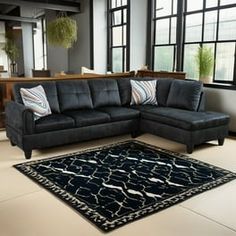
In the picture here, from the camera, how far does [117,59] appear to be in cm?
722

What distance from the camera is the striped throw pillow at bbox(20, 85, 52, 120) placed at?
3825 millimetres

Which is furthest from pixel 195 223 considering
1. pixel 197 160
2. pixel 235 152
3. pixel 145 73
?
pixel 145 73

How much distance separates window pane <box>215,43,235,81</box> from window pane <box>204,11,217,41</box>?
24 centimetres

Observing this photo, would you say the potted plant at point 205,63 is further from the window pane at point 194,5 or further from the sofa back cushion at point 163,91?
the window pane at point 194,5

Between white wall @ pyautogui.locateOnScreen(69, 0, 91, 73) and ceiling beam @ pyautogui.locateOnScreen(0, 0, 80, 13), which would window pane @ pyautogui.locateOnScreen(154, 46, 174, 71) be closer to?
white wall @ pyautogui.locateOnScreen(69, 0, 91, 73)

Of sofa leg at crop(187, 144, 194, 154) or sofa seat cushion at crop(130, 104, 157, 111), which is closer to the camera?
sofa leg at crop(187, 144, 194, 154)

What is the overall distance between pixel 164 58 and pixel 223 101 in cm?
186

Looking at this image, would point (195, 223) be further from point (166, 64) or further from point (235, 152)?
point (166, 64)

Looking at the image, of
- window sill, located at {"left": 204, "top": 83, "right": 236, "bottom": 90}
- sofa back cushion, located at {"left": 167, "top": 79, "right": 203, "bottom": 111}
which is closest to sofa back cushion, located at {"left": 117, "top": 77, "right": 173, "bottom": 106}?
sofa back cushion, located at {"left": 167, "top": 79, "right": 203, "bottom": 111}

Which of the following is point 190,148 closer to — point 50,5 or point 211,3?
point 211,3

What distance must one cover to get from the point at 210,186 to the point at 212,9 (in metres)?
3.55

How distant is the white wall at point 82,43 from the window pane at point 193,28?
273 centimetres

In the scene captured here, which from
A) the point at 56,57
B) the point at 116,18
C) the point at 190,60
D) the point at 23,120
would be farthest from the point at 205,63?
the point at 56,57

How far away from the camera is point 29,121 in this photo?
3576mm
